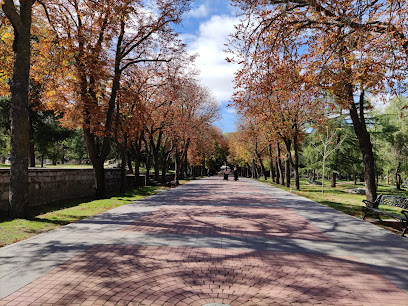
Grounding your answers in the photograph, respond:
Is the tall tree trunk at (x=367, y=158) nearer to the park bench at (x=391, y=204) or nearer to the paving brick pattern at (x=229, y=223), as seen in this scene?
the park bench at (x=391, y=204)

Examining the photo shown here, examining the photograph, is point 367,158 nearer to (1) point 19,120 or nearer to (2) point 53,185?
(1) point 19,120

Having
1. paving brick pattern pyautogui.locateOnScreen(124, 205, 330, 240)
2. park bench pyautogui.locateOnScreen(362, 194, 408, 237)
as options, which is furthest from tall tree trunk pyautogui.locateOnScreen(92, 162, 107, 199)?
park bench pyautogui.locateOnScreen(362, 194, 408, 237)

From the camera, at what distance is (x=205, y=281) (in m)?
4.16

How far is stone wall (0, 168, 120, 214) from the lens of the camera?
10328 millimetres

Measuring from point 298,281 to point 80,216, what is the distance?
735 cm

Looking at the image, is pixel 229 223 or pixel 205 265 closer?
pixel 205 265

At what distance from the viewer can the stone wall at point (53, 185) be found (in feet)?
33.9

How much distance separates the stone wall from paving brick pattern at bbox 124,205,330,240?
556 cm

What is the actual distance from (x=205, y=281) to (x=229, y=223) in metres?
4.29

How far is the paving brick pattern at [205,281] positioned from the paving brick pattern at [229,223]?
170 centimetres

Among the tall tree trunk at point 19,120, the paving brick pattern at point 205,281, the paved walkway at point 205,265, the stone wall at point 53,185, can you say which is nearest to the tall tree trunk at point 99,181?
the stone wall at point 53,185

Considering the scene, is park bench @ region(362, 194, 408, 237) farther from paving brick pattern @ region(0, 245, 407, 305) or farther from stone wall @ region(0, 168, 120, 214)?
stone wall @ region(0, 168, 120, 214)

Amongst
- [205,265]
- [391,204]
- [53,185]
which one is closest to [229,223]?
[205,265]

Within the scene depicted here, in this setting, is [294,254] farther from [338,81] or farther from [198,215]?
[338,81]
